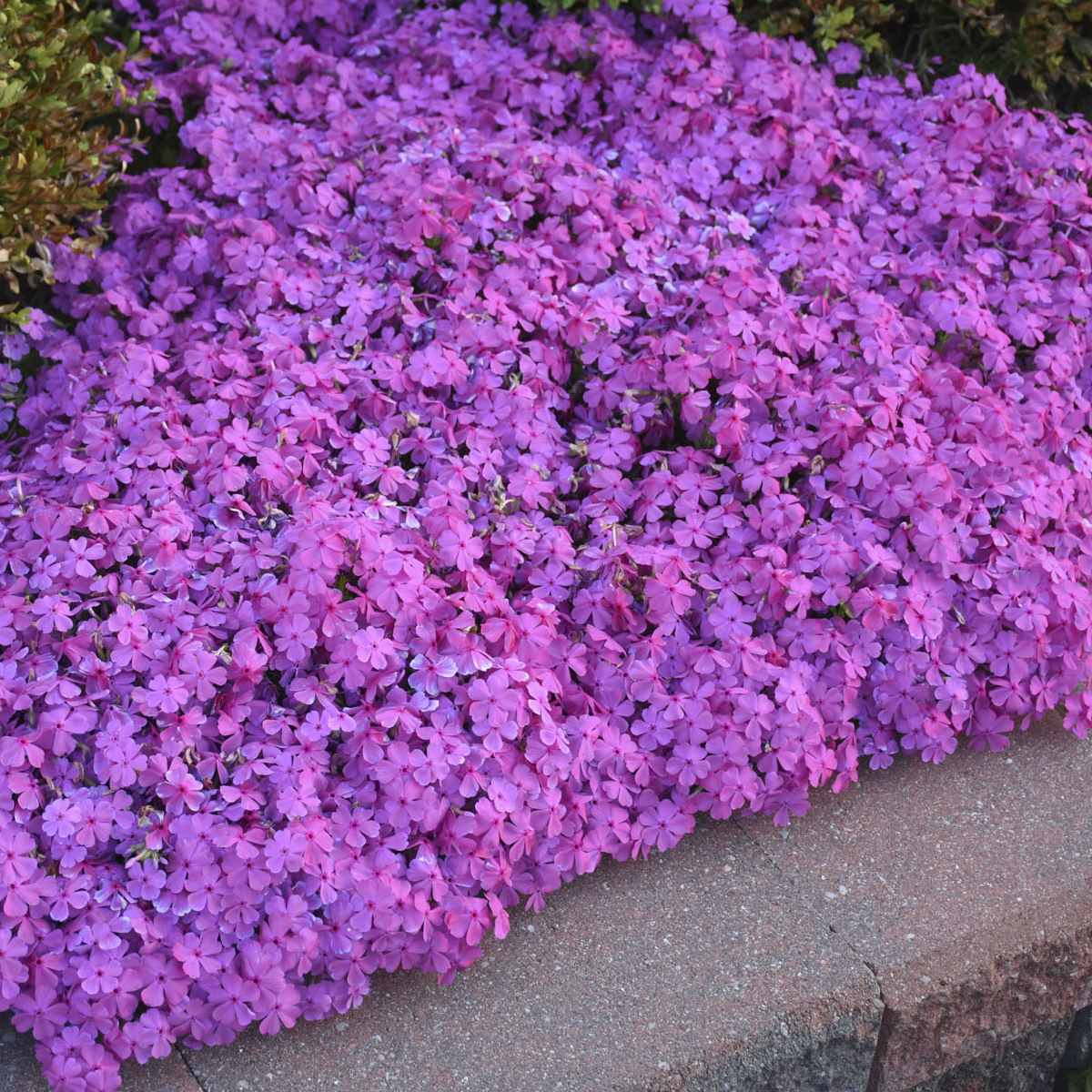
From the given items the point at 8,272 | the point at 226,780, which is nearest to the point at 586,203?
the point at 8,272

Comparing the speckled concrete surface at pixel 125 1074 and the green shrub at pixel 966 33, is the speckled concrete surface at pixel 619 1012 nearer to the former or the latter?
the speckled concrete surface at pixel 125 1074

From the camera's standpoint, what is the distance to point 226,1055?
6.30 feet

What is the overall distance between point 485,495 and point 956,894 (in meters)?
1.13

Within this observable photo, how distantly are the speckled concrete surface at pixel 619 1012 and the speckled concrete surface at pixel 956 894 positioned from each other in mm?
76

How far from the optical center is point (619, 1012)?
1.99 m

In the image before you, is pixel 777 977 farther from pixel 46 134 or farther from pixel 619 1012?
pixel 46 134

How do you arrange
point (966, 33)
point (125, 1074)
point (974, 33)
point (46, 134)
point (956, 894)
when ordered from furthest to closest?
1. point (974, 33)
2. point (966, 33)
3. point (46, 134)
4. point (956, 894)
5. point (125, 1074)

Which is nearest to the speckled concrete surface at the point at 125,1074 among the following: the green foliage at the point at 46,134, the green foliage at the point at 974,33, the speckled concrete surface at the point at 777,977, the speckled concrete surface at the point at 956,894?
the speckled concrete surface at the point at 777,977

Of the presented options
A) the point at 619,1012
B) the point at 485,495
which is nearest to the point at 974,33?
the point at 485,495

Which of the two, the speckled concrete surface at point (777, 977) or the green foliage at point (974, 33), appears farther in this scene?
the green foliage at point (974, 33)

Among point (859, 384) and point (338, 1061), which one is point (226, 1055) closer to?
point (338, 1061)

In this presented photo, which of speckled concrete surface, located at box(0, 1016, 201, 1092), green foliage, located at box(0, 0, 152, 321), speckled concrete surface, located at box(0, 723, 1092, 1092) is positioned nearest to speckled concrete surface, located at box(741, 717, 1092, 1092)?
speckled concrete surface, located at box(0, 723, 1092, 1092)

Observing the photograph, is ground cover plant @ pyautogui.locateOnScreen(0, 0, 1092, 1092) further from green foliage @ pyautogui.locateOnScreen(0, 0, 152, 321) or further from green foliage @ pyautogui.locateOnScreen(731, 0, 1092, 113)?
green foliage @ pyautogui.locateOnScreen(731, 0, 1092, 113)

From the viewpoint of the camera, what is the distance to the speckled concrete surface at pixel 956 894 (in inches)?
82.9
